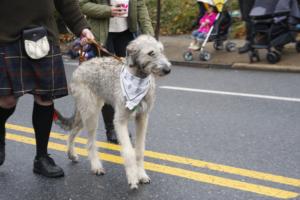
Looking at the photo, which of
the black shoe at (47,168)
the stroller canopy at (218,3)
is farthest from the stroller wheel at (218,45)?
the black shoe at (47,168)

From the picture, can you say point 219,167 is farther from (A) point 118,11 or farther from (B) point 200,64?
(B) point 200,64

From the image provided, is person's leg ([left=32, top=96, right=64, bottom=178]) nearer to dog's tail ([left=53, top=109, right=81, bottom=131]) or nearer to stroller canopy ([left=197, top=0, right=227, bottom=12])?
dog's tail ([left=53, top=109, right=81, bottom=131])

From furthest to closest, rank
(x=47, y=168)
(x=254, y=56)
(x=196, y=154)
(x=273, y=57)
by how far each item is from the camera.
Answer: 1. (x=254, y=56)
2. (x=273, y=57)
3. (x=196, y=154)
4. (x=47, y=168)

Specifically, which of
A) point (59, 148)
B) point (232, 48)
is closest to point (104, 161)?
point (59, 148)

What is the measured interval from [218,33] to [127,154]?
25.9ft

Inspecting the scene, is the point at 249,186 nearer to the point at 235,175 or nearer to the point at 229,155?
the point at 235,175

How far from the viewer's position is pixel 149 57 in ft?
13.1

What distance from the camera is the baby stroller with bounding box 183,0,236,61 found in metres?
11.3

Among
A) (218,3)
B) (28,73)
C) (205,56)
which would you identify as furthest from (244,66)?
(28,73)

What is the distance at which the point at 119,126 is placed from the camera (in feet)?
14.4

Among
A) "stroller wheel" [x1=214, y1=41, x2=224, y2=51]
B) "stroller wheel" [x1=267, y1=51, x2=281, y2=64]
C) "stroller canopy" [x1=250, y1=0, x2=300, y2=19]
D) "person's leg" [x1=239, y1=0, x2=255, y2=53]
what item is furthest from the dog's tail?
"stroller wheel" [x1=214, y1=41, x2=224, y2=51]

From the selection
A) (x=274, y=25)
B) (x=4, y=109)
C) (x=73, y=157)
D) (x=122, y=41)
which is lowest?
(x=274, y=25)

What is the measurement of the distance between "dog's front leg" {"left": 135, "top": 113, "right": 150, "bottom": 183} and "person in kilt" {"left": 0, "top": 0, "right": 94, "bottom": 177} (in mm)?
670

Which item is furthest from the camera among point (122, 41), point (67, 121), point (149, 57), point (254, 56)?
point (254, 56)
